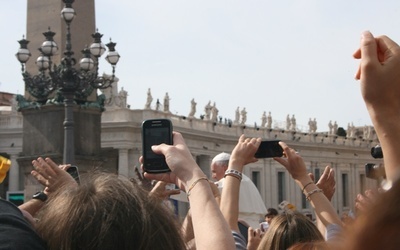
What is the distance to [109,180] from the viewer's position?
182 cm

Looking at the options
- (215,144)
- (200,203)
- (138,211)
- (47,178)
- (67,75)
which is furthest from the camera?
(215,144)

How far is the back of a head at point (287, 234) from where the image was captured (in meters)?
3.25

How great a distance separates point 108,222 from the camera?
1615 mm

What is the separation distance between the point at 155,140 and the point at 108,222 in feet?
3.64

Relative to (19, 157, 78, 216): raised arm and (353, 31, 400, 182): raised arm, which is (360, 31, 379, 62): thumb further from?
(19, 157, 78, 216): raised arm

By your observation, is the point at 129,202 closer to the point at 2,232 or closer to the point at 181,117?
the point at 2,232

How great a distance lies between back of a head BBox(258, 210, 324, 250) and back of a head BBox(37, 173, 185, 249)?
1.57 metres

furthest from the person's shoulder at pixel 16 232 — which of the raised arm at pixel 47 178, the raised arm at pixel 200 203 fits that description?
the raised arm at pixel 47 178

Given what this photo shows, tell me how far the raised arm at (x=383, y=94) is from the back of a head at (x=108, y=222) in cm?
49

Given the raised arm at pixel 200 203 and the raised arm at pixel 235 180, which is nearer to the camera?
the raised arm at pixel 200 203

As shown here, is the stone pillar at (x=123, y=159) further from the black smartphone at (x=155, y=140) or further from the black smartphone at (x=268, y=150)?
the black smartphone at (x=155, y=140)

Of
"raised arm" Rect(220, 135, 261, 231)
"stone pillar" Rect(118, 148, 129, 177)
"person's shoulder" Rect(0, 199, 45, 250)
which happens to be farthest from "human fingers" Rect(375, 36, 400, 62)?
"stone pillar" Rect(118, 148, 129, 177)

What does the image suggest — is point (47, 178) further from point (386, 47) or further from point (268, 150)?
point (386, 47)

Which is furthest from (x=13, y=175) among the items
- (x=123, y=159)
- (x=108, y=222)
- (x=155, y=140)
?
(x=108, y=222)
